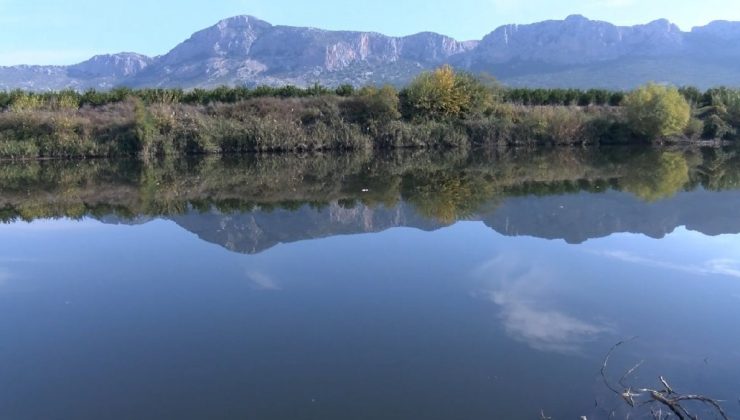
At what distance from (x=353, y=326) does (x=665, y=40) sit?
153m

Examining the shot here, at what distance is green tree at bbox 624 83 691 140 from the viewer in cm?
3469

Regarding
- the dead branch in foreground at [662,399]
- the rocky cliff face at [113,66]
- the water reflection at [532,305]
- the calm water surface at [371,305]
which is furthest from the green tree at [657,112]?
the rocky cliff face at [113,66]

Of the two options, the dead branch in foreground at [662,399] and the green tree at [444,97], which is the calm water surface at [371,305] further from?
the green tree at [444,97]

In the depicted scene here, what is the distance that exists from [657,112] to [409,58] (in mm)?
139749

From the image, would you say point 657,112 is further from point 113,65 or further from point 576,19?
point 113,65

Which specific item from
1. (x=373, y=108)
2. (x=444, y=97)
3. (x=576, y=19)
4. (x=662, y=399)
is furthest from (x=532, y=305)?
(x=576, y=19)

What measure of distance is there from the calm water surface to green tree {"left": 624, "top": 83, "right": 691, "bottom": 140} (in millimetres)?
19789

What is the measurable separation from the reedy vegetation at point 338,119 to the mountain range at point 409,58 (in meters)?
71.6

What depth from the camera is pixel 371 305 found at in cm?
828

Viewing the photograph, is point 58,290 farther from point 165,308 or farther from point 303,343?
point 303,343

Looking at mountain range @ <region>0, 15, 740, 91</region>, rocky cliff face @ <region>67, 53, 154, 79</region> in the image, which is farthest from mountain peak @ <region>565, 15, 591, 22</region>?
rocky cliff face @ <region>67, 53, 154, 79</region>

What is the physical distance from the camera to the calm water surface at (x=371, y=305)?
19.0 feet

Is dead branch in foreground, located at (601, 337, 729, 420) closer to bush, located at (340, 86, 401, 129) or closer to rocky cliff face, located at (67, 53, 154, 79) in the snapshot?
bush, located at (340, 86, 401, 129)

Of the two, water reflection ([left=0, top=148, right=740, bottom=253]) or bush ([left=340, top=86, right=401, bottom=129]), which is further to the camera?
bush ([left=340, top=86, right=401, bottom=129])
